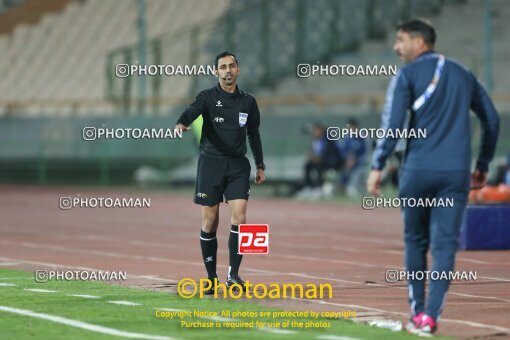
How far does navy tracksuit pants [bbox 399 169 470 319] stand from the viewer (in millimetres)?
9797

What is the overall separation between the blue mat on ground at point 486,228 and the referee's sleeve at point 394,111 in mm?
9152

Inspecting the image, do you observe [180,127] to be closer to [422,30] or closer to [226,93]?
[226,93]

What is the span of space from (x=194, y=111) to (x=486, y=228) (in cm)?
720

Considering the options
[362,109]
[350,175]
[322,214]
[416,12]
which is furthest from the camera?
[416,12]

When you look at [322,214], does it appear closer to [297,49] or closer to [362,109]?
[362,109]

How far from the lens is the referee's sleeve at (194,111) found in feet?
41.8

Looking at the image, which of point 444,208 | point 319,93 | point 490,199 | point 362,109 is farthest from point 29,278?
point 319,93

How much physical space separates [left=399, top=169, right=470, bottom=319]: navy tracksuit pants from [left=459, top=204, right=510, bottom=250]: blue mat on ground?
9004mm

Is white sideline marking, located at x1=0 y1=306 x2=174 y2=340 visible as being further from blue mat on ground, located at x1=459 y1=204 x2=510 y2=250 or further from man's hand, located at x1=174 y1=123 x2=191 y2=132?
blue mat on ground, located at x1=459 y1=204 x2=510 y2=250

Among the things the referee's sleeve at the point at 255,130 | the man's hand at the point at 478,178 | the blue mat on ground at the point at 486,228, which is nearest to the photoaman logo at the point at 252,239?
the referee's sleeve at the point at 255,130

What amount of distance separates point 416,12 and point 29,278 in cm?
2942

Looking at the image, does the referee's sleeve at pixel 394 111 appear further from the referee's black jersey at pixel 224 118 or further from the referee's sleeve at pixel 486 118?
the referee's black jersey at pixel 224 118

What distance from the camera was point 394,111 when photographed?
32.2 feet

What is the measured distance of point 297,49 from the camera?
4300 cm
